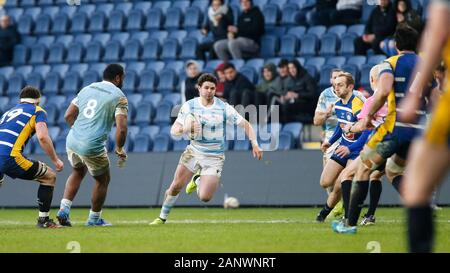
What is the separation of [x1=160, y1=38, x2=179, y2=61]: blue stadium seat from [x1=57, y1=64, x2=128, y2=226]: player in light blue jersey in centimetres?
1024

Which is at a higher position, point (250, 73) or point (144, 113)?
point (250, 73)

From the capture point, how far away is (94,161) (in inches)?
520

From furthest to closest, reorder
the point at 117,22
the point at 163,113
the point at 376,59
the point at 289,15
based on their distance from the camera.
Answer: the point at 117,22
the point at 289,15
the point at 163,113
the point at 376,59

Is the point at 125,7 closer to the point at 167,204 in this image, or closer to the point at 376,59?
the point at 376,59

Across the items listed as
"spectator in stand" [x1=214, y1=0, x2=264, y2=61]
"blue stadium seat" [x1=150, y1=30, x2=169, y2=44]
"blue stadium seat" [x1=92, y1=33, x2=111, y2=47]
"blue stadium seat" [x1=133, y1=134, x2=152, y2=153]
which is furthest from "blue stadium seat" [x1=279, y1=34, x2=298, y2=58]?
"blue stadium seat" [x1=92, y1=33, x2=111, y2=47]

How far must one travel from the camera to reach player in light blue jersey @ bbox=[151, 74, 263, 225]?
44.5 feet

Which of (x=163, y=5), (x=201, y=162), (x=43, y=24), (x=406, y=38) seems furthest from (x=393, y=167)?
(x=43, y=24)

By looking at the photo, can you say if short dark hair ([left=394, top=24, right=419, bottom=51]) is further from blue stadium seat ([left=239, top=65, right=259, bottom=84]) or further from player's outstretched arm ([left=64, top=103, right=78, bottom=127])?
blue stadium seat ([left=239, top=65, right=259, bottom=84])

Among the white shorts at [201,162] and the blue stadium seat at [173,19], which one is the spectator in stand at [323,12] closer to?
the blue stadium seat at [173,19]

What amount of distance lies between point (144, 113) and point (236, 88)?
282 centimetres

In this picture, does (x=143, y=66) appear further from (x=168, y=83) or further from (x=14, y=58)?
(x=14, y=58)

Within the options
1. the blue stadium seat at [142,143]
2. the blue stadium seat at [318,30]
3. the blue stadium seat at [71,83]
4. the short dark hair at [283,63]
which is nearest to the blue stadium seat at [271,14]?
the blue stadium seat at [318,30]

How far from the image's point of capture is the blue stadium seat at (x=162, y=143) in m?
20.7
